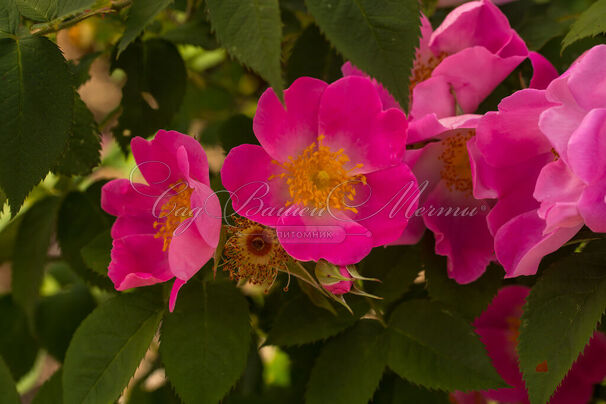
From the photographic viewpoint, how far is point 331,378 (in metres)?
0.66

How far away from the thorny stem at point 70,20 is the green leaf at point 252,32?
0.52 feet

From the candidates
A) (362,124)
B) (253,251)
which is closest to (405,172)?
(362,124)

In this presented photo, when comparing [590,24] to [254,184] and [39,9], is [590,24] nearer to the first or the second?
[254,184]

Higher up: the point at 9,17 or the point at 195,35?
the point at 9,17

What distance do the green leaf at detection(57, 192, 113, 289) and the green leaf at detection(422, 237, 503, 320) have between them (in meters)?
0.44

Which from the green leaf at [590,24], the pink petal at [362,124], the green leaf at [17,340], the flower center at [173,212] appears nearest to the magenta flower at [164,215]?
the flower center at [173,212]

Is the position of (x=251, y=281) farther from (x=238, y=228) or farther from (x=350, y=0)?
(x=350, y=0)

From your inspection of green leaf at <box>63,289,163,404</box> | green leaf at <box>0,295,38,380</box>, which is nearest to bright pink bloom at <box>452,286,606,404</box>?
green leaf at <box>63,289,163,404</box>

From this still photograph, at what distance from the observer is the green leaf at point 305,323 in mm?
658

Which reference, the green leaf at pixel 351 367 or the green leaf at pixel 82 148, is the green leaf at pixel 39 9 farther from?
the green leaf at pixel 351 367

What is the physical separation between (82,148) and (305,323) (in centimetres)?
33

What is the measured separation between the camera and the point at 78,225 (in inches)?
33.6

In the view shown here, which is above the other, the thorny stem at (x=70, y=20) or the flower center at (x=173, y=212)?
the thorny stem at (x=70, y=20)

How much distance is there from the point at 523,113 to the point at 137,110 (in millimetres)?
488
